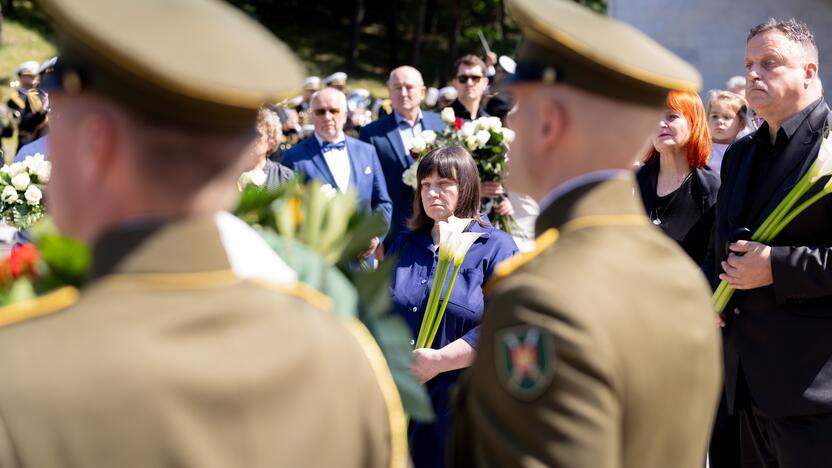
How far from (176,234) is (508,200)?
6.24 metres

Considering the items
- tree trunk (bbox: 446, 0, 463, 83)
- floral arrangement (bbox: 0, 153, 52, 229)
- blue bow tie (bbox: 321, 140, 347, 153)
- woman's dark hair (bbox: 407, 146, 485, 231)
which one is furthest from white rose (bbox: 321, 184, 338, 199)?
tree trunk (bbox: 446, 0, 463, 83)

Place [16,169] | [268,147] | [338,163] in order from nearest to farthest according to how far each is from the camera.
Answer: [16,169], [268,147], [338,163]

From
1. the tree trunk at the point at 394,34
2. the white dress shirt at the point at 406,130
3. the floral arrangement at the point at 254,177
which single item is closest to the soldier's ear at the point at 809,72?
the floral arrangement at the point at 254,177

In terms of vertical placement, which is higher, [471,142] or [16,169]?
[16,169]

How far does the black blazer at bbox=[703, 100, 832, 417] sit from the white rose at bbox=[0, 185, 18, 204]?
3.34 m

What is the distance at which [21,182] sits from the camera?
490 centimetres

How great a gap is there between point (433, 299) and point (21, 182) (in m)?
2.17

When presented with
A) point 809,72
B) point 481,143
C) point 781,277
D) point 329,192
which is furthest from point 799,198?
point 481,143

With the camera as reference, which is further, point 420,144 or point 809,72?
point 420,144

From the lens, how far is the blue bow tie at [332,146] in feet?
25.0

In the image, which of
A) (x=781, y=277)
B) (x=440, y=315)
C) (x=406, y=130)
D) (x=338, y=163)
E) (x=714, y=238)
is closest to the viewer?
(x=781, y=277)

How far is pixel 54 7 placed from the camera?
1.43 m

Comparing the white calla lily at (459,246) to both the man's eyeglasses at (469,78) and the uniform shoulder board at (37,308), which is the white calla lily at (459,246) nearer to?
the uniform shoulder board at (37,308)

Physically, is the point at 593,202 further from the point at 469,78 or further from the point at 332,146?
the point at 469,78
